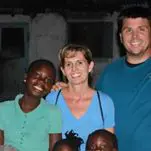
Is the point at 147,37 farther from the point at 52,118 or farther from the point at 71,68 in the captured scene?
the point at 52,118

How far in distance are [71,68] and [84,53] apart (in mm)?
168

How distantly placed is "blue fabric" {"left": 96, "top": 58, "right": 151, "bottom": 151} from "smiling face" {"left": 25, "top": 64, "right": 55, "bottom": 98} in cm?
59

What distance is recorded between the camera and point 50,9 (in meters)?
9.77

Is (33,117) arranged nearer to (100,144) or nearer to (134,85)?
(100,144)

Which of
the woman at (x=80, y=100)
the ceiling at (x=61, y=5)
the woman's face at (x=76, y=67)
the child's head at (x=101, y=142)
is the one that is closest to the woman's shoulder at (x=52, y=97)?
the woman at (x=80, y=100)

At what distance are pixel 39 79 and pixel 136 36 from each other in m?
0.90

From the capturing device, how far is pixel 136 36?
345 cm

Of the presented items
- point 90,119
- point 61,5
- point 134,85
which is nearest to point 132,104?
point 134,85

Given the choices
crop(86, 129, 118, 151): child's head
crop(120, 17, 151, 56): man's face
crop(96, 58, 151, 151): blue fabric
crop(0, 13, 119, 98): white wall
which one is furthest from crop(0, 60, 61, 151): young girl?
crop(0, 13, 119, 98): white wall

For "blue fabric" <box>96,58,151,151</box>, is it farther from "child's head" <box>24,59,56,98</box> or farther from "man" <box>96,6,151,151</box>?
"child's head" <box>24,59,56,98</box>

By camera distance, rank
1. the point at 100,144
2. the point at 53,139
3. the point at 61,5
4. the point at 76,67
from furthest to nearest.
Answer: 1. the point at 61,5
2. the point at 76,67
3. the point at 53,139
4. the point at 100,144

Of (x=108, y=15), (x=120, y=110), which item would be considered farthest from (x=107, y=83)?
(x=108, y=15)

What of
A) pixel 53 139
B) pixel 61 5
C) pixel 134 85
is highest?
pixel 61 5

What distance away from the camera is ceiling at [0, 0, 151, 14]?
9500 millimetres
